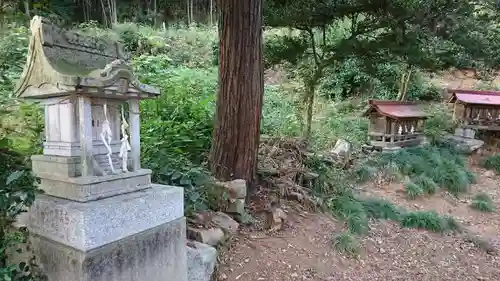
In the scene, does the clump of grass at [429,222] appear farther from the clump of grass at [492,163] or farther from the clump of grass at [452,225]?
the clump of grass at [492,163]

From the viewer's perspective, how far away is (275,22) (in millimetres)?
6613

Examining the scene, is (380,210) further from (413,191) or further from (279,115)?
(279,115)

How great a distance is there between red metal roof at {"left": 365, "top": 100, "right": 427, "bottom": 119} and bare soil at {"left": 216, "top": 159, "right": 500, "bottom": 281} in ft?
9.52

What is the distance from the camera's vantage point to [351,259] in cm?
393

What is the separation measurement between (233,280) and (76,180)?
162 cm

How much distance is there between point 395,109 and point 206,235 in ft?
20.5

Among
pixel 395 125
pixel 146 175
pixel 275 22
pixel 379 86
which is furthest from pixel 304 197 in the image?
pixel 379 86

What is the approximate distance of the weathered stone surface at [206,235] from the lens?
123 inches

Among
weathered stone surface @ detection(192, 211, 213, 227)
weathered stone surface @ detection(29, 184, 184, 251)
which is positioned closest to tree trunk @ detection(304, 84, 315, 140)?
weathered stone surface @ detection(192, 211, 213, 227)

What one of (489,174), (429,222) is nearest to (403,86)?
(489,174)

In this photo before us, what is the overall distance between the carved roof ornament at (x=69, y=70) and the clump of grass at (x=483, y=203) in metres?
6.00

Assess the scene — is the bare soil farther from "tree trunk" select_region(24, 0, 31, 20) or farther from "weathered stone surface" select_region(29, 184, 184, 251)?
"tree trunk" select_region(24, 0, 31, 20)

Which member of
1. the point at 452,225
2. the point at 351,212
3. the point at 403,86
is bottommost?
the point at 452,225

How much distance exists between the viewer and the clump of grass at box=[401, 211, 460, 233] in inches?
200
